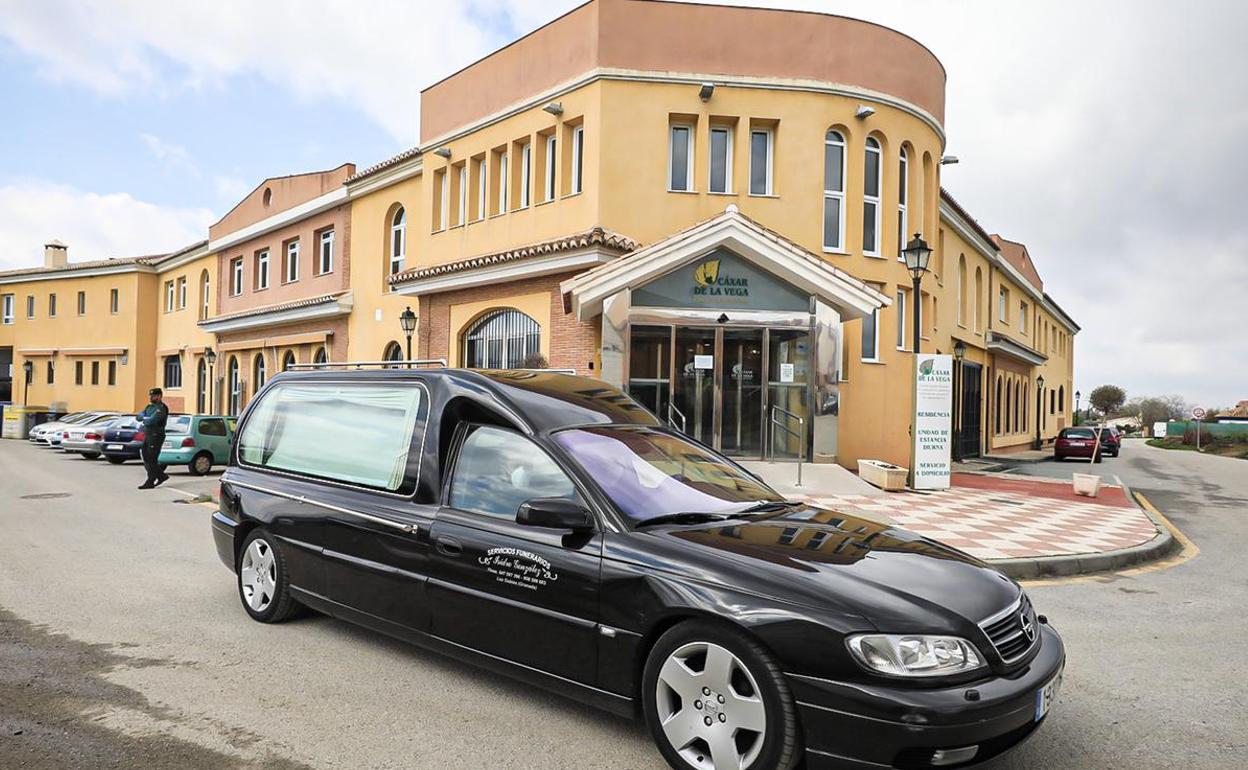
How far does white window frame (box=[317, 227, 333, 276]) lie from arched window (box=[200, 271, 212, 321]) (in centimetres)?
1076

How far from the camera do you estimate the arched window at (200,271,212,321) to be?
35.4 meters

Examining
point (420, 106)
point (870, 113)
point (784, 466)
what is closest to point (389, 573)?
point (784, 466)

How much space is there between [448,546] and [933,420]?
1270 cm

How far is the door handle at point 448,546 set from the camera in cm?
399

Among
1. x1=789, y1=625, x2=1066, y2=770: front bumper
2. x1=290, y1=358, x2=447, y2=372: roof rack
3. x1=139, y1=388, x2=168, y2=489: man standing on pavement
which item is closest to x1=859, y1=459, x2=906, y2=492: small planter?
x1=290, y1=358, x2=447, y2=372: roof rack

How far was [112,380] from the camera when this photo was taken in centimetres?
4034

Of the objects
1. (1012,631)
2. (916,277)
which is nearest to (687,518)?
(1012,631)

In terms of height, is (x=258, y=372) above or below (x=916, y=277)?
below

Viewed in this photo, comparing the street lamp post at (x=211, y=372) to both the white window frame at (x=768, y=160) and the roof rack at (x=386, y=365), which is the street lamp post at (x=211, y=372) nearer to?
the white window frame at (x=768, y=160)

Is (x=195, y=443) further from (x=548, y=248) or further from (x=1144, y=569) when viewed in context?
(x=1144, y=569)

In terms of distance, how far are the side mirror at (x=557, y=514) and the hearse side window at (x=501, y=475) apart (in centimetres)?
22

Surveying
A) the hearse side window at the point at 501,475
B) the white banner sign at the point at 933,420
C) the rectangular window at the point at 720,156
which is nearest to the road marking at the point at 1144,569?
the white banner sign at the point at 933,420

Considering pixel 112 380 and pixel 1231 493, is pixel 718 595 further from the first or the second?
pixel 112 380

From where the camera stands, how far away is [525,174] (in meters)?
19.5
